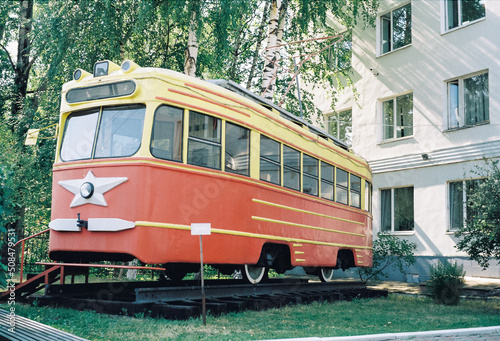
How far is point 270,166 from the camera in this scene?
32.1 ft

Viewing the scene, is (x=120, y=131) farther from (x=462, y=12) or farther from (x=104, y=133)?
(x=462, y=12)

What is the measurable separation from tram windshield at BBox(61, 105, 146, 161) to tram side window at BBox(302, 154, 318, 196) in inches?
163

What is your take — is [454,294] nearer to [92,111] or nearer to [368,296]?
[368,296]

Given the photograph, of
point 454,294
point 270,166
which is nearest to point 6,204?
Answer: point 270,166

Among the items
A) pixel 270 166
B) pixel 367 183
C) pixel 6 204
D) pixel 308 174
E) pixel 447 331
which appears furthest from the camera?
pixel 367 183

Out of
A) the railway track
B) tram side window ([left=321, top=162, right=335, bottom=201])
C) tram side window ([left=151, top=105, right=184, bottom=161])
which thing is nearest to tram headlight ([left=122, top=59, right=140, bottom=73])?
tram side window ([left=151, top=105, right=184, bottom=161])

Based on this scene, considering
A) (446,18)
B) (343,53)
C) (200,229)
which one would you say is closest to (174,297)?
(200,229)

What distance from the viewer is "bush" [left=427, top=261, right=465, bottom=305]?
11273 millimetres

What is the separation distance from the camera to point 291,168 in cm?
1051

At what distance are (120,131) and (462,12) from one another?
42.7ft

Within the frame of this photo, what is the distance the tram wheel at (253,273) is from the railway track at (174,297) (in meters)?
0.18

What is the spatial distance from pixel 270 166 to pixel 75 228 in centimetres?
351

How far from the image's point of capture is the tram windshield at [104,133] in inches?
307

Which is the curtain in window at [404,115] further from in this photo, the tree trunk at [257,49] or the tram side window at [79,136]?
the tram side window at [79,136]
